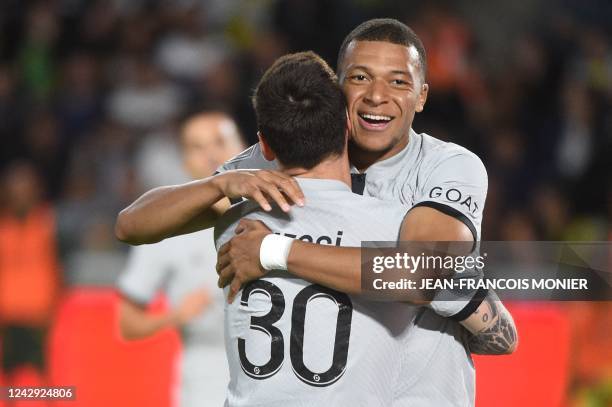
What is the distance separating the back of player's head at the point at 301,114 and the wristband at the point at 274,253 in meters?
0.23

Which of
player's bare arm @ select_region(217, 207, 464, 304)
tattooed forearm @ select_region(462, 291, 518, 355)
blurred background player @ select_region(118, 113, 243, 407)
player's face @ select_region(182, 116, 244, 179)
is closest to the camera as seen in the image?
player's bare arm @ select_region(217, 207, 464, 304)

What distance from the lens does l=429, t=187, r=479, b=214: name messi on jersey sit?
10.2ft

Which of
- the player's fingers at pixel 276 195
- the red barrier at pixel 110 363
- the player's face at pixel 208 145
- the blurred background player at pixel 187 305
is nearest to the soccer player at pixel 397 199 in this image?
the player's fingers at pixel 276 195

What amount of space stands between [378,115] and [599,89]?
572 centimetres

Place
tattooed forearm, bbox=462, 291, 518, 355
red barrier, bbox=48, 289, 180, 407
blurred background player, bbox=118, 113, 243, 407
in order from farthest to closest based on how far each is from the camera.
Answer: red barrier, bbox=48, 289, 180, 407 → blurred background player, bbox=118, 113, 243, 407 → tattooed forearm, bbox=462, 291, 518, 355

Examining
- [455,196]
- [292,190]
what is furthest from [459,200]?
[292,190]

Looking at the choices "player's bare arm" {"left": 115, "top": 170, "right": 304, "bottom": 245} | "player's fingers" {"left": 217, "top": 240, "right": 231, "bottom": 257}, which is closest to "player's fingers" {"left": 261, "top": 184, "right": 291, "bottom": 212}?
"player's bare arm" {"left": 115, "top": 170, "right": 304, "bottom": 245}

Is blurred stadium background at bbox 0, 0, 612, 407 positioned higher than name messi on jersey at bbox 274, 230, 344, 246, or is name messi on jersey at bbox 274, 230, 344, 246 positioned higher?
blurred stadium background at bbox 0, 0, 612, 407

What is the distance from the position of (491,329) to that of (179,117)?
5.92m

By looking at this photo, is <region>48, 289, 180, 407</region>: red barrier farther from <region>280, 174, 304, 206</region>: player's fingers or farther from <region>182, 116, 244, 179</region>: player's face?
<region>280, 174, 304, 206</region>: player's fingers

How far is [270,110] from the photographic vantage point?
2.97 metres

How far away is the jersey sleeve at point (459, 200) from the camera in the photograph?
10.1 feet

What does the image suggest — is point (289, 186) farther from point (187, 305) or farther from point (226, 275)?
point (187, 305)

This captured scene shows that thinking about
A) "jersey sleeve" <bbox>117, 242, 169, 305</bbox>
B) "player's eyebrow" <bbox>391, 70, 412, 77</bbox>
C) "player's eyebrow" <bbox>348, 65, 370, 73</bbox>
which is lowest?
"jersey sleeve" <bbox>117, 242, 169, 305</bbox>
